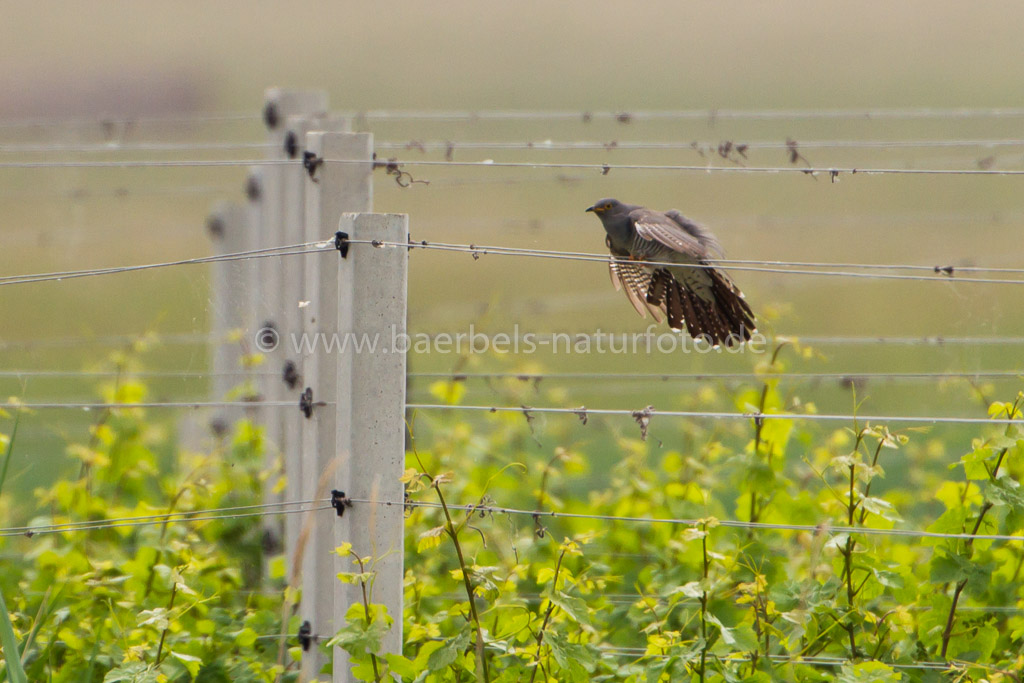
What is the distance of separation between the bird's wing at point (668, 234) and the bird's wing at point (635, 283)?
0.16 metres

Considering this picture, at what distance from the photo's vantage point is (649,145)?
8.13 ft

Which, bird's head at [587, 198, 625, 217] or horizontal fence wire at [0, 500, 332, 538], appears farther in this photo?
bird's head at [587, 198, 625, 217]

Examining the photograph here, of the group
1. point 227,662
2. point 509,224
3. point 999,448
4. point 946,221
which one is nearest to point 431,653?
point 227,662

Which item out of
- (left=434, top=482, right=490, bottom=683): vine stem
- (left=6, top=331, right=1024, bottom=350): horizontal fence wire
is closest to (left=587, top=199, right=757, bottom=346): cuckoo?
(left=6, top=331, right=1024, bottom=350): horizontal fence wire

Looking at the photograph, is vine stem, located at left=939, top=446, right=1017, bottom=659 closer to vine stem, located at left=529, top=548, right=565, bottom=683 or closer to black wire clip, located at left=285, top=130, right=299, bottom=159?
vine stem, located at left=529, top=548, right=565, bottom=683

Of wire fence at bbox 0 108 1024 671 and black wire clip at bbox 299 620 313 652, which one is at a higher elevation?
wire fence at bbox 0 108 1024 671

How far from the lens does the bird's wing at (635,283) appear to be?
235 cm

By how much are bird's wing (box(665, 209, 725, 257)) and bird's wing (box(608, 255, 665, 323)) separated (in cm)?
16

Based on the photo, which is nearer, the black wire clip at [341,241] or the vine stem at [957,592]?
the black wire clip at [341,241]

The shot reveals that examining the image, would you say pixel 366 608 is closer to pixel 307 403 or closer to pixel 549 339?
pixel 307 403

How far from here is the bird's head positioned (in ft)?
7.79

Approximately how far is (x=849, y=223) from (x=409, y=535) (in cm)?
241

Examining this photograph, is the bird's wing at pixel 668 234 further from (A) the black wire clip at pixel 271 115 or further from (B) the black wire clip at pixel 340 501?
(A) the black wire clip at pixel 271 115

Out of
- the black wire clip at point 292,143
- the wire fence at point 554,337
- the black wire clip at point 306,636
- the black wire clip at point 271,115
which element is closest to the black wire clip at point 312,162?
the wire fence at point 554,337
